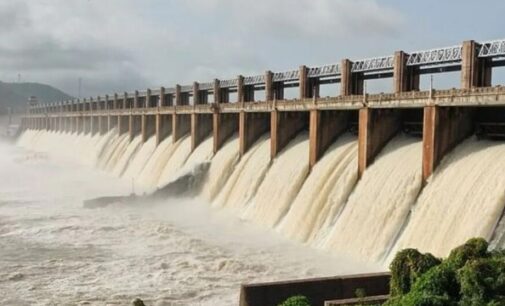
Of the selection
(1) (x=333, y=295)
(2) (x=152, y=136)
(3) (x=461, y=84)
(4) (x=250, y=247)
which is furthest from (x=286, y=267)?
(2) (x=152, y=136)

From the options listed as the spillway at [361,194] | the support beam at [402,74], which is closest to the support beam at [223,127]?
the spillway at [361,194]

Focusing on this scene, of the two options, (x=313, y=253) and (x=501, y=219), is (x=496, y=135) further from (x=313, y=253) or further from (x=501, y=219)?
(x=313, y=253)

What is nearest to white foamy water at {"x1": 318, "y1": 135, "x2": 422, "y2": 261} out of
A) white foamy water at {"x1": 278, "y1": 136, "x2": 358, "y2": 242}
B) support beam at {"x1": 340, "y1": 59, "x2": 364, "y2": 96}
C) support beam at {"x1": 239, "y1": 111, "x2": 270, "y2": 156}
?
white foamy water at {"x1": 278, "y1": 136, "x2": 358, "y2": 242}

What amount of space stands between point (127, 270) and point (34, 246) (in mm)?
6503

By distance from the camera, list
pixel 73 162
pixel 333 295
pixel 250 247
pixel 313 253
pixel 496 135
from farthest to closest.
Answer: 1. pixel 73 162
2. pixel 250 247
3. pixel 313 253
4. pixel 496 135
5. pixel 333 295

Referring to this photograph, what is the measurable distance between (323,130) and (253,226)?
20.4 feet

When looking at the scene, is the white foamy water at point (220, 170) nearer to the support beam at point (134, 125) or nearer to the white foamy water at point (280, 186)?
the white foamy water at point (280, 186)

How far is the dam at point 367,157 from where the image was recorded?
2219cm

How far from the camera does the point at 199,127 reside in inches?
1993

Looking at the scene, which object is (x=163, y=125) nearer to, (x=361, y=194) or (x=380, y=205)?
(x=361, y=194)

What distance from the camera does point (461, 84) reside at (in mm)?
25859

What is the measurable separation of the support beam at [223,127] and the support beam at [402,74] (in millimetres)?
18274

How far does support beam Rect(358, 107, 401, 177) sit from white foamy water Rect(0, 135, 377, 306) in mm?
5006

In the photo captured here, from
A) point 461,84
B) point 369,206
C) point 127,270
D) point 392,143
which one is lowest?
point 127,270
